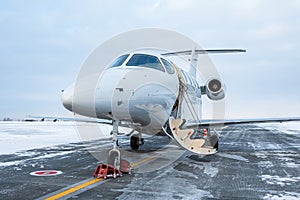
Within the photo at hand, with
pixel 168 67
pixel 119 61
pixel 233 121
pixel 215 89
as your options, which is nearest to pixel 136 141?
pixel 233 121

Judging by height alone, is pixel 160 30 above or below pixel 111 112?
above

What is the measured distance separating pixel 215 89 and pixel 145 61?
7306 mm

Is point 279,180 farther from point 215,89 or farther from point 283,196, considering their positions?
point 215,89

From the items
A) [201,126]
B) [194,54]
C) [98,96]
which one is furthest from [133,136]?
[194,54]

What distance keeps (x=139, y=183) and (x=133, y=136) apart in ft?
21.6

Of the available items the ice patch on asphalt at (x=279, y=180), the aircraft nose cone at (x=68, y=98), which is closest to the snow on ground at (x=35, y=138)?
the aircraft nose cone at (x=68, y=98)

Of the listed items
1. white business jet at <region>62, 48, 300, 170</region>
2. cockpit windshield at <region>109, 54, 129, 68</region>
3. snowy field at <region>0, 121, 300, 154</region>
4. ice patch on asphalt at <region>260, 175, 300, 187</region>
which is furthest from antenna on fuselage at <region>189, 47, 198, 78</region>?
ice patch on asphalt at <region>260, 175, 300, 187</region>

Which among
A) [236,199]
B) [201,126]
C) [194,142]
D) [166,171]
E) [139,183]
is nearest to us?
[236,199]

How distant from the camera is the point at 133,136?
12633 mm

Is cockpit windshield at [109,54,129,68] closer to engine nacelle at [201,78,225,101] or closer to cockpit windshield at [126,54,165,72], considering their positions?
cockpit windshield at [126,54,165,72]

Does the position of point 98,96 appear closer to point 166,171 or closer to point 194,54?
point 166,171

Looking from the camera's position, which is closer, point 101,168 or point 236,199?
point 236,199

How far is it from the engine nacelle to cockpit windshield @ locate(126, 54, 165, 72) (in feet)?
21.2

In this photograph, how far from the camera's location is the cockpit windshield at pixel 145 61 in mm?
7781
